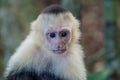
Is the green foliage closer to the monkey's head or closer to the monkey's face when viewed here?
the monkey's head

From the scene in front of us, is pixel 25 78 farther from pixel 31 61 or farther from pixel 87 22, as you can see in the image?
pixel 87 22

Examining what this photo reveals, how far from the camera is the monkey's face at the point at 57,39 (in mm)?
2574

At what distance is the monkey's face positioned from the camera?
257 cm

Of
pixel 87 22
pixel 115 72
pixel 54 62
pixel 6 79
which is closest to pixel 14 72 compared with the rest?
pixel 6 79

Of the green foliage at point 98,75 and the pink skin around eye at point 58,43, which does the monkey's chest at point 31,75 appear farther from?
the green foliage at point 98,75

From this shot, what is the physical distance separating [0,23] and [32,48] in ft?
6.24

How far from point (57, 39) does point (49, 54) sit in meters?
0.11

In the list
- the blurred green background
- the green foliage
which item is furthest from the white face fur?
the green foliage

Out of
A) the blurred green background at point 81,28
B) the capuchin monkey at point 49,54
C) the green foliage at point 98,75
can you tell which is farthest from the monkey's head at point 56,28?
the green foliage at point 98,75

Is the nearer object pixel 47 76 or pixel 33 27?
pixel 47 76

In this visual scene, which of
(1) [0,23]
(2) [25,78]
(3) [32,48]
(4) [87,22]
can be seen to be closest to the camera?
(2) [25,78]

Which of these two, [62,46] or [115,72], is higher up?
[62,46]

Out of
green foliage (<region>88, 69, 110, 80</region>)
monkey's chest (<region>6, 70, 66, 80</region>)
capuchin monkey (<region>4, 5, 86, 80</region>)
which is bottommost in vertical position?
green foliage (<region>88, 69, 110, 80</region>)

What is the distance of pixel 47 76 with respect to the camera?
8.26ft
